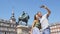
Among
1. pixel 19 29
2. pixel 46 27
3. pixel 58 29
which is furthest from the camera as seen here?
pixel 58 29

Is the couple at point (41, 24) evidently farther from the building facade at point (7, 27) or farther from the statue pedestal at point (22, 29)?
the building facade at point (7, 27)

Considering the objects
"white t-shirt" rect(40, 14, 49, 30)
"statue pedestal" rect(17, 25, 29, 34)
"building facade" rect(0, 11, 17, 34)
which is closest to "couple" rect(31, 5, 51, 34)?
→ "white t-shirt" rect(40, 14, 49, 30)

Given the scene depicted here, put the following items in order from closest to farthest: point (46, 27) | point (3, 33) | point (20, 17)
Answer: point (46, 27) → point (20, 17) → point (3, 33)

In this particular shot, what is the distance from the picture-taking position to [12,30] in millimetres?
74125

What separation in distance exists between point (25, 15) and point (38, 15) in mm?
10490

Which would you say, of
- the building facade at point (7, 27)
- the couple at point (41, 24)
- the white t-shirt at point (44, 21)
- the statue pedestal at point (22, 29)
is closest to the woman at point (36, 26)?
the couple at point (41, 24)

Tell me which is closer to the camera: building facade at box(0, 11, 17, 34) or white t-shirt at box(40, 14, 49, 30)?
white t-shirt at box(40, 14, 49, 30)

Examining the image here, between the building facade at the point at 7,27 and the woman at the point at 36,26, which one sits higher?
the woman at the point at 36,26

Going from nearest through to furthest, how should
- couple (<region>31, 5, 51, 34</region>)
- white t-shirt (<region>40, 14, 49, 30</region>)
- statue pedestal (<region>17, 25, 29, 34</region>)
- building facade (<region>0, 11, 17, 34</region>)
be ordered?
couple (<region>31, 5, 51, 34</region>) → white t-shirt (<region>40, 14, 49, 30</region>) → statue pedestal (<region>17, 25, 29, 34</region>) → building facade (<region>0, 11, 17, 34</region>)

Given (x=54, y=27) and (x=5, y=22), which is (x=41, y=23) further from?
(x=54, y=27)

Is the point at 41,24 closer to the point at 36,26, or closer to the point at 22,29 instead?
the point at 36,26

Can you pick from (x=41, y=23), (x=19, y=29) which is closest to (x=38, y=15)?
(x=41, y=23)

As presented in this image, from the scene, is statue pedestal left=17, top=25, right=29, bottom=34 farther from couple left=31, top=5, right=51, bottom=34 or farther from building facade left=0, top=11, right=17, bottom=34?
building facade left=0, top=11, right=17, bottom=34

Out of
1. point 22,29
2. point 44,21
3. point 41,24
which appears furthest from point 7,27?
point 44,21
